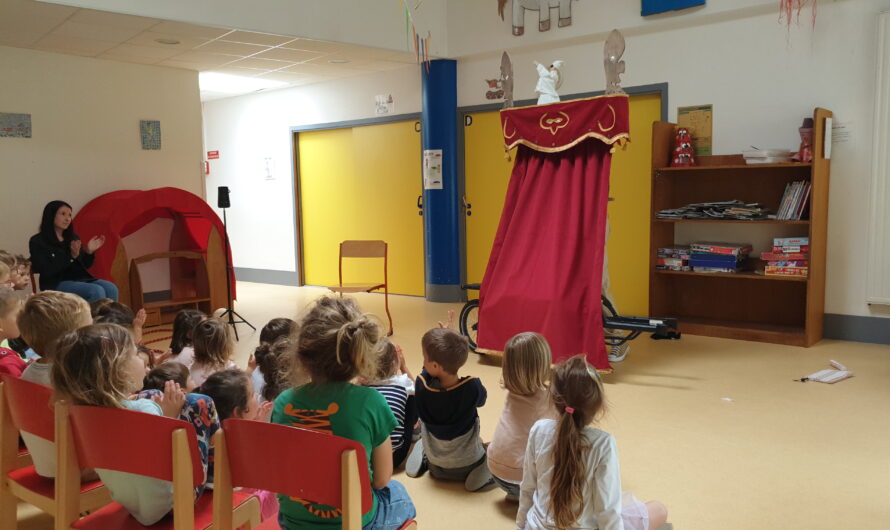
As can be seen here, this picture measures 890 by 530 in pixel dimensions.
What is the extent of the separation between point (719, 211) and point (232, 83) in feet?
18.9

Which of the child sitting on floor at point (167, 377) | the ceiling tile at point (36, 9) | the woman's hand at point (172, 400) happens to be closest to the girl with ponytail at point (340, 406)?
the woman's hand at point (172, 400)

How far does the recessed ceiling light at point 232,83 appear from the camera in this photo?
26.0 ft

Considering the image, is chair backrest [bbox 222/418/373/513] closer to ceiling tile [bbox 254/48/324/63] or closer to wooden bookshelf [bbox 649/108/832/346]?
wooden bookshelf [bbox 649/108/832/346]

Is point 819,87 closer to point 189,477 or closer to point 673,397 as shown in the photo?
point 673,397

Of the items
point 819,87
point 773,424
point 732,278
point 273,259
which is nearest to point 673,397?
point 773,424

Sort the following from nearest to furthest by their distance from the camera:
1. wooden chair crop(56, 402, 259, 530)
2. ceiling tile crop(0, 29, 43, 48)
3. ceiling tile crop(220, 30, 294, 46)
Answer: wooden chair crop(56, 402, 259, 530) → ceiling tile crop(0, 29, 43, 48) → ceiling tile crop(220, 30, 294, 46)

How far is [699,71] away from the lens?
568 centimetres

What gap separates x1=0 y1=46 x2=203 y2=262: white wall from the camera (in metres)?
5.97

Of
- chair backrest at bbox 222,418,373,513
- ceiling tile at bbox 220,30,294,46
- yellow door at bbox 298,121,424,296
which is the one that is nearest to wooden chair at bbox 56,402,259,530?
chair backrest at bbox 222,418,373,513

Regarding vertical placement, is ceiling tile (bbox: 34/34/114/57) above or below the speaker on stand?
above

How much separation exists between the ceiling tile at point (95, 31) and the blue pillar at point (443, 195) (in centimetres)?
285

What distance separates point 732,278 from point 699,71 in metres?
1.68

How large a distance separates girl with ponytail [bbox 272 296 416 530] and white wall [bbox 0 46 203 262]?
528 cm

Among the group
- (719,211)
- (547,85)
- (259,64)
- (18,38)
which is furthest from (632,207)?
(18,38)
